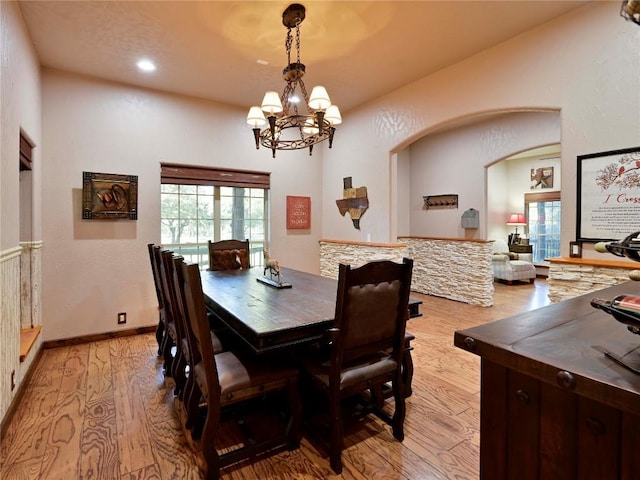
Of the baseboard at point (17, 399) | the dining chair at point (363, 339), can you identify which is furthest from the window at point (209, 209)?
the dining chair at point (363, 339)

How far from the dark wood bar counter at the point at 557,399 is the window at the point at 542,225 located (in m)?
8.33

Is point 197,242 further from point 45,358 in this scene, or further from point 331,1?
point 331,1

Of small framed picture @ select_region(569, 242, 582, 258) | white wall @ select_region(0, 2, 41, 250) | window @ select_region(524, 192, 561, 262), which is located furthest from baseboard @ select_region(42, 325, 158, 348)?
window @ select_region(524, 192, 561, 262)

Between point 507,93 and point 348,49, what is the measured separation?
65.1 inches

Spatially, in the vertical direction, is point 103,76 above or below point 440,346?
above

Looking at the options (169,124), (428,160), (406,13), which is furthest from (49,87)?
(428,160)

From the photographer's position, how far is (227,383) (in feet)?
5.58

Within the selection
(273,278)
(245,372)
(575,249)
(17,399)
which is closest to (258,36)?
(273,278)

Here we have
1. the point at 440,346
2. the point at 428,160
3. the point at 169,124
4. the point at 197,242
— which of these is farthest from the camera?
the point at 428,160

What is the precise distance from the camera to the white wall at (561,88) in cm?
257

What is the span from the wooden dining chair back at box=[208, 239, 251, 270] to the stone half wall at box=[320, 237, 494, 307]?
5.83 feet

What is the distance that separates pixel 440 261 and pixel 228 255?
12.8ft

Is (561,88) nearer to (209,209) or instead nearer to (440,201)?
(440,201)

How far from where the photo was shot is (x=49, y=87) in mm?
3543
